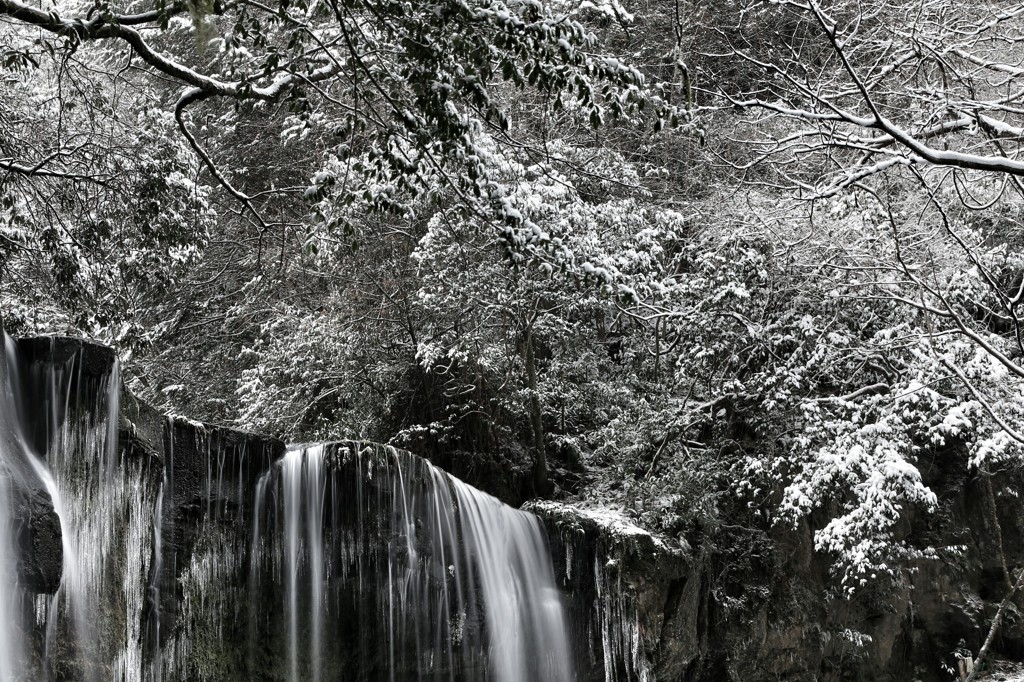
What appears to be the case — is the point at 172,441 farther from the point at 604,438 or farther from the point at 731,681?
the point at 731,681

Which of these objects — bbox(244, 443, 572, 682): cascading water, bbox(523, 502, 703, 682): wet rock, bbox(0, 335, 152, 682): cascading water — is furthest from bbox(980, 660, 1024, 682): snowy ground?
bbox(0, 335, 152, 682): cascading water

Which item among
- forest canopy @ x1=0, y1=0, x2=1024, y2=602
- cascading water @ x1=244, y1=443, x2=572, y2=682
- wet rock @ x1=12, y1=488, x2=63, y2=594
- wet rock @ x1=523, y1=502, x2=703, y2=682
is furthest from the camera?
wet rock @ x1=523, y1=502, x2=703, y2=682

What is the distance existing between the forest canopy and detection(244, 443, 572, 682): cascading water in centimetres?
194

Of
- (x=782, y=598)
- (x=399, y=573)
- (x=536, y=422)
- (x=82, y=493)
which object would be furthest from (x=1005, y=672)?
(x=82, y=493)

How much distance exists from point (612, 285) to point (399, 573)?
3621 mm

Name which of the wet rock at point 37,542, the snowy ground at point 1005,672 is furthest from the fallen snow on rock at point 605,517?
the wet rock at point 37,542

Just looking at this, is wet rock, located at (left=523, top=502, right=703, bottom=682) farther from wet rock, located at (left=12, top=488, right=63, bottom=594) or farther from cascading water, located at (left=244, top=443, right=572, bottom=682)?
wet rock, located at (left=12, top=488, right=63, bottom=594)

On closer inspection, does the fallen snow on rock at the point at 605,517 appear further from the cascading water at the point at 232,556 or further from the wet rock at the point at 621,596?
the cascading water at the point at 232,556

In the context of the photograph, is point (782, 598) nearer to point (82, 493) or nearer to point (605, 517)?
point (605, 517)

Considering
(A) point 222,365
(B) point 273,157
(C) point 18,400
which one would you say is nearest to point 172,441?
(C) point 18,400

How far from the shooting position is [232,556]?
838 centimetres

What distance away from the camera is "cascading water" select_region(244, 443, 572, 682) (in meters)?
8.84

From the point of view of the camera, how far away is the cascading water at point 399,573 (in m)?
8.84

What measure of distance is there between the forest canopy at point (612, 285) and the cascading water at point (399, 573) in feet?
6.37
